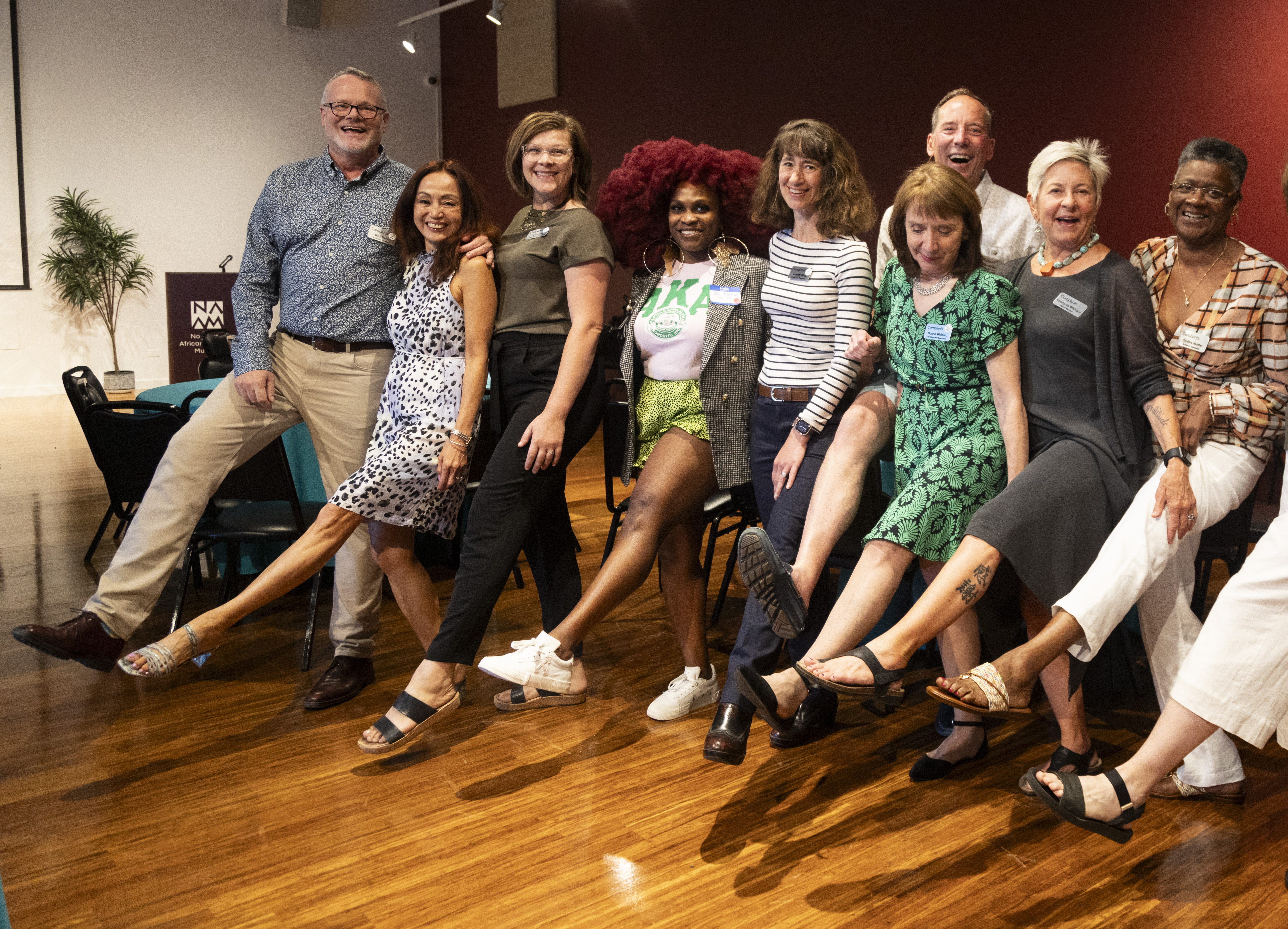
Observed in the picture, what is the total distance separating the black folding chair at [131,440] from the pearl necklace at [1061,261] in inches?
107

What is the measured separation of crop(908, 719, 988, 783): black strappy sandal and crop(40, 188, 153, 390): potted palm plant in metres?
11.2

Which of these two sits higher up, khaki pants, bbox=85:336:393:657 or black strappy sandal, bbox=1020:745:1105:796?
khaki pants, bbox=85:336:393:657

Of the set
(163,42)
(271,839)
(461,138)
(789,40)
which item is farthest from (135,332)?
(271,839)

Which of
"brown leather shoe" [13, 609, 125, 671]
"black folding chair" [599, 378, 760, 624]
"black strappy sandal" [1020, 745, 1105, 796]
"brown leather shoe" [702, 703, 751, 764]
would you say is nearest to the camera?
"brown leather shoe" [702, 703, 751, 764]

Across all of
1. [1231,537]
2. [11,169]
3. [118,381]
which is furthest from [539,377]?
[11,169]

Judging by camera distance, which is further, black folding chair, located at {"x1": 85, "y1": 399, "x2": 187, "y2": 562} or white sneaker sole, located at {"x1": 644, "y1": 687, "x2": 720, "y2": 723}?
black folding chair, located at {"x1": 85, "y1": 399, "x2": 187, "y2": 562}

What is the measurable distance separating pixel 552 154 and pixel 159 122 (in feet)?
36.5

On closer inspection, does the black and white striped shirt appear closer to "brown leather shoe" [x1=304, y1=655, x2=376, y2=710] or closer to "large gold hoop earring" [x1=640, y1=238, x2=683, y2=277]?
"large gold hoop earring" [x1=640, y1=238, x2=683, y2=277]

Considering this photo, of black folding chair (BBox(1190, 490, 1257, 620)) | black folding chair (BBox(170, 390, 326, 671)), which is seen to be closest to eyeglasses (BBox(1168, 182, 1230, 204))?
black folding chair (BBox(1190, 490, 1257, 620))

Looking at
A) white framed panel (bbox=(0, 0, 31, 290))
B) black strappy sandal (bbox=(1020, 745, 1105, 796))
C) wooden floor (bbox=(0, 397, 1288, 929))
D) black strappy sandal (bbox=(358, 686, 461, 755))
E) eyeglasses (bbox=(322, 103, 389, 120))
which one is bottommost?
wooden floor (bbox=(0, 397, 1288, 929))

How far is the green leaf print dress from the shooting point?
262 cm

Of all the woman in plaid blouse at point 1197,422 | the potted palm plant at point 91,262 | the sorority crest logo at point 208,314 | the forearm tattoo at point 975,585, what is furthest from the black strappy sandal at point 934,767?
the sorority crest logo at point 208,314

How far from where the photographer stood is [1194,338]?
2789 mm

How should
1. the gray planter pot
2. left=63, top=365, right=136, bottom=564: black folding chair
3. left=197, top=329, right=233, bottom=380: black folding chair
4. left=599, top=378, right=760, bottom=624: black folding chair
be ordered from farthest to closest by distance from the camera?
the gray planter pot < left=197, top=329, right=233, bottom=380: black folding chair < left=63, top=365, right=136, bottom=564: black folding chair < left=599, top=378, right=760, bottom=624: black folding chair
